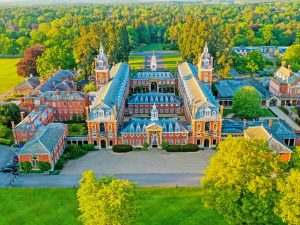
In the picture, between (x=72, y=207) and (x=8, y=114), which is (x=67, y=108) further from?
(x=72, y=207)

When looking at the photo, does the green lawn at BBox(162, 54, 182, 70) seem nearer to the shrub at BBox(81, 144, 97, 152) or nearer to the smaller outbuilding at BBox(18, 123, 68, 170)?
the shrub at BBox(81, 144, 97, 152)

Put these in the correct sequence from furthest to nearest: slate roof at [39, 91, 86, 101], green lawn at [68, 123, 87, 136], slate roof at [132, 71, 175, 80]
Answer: slate roof at [132, 71, 175, 80]
slate roof at [39, 91, 86, 101]
green lawn at [68, 123, 87, 136]

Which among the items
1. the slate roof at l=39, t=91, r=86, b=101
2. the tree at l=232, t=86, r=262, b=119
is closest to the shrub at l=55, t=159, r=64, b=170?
the slate roof at l=39, t=91, r=86, b=101

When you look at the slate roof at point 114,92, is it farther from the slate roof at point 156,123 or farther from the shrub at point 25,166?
the shrub at point 25,166

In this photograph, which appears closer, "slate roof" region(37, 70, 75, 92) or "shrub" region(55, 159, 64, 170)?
"shrub" region(55, 159, 64, 170)

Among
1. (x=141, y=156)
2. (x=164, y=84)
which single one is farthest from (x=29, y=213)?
(x=164, y=84)

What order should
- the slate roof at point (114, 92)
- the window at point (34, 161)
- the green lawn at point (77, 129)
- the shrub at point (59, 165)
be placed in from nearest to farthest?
1. the window at point (34, 161)
2. the shrub at point (59, 165)
3. the slate roof at point (114, 92)
4. the green lawn at point (77, 129)

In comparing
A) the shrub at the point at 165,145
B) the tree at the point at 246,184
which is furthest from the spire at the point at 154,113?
the tree at the point at 246,184
